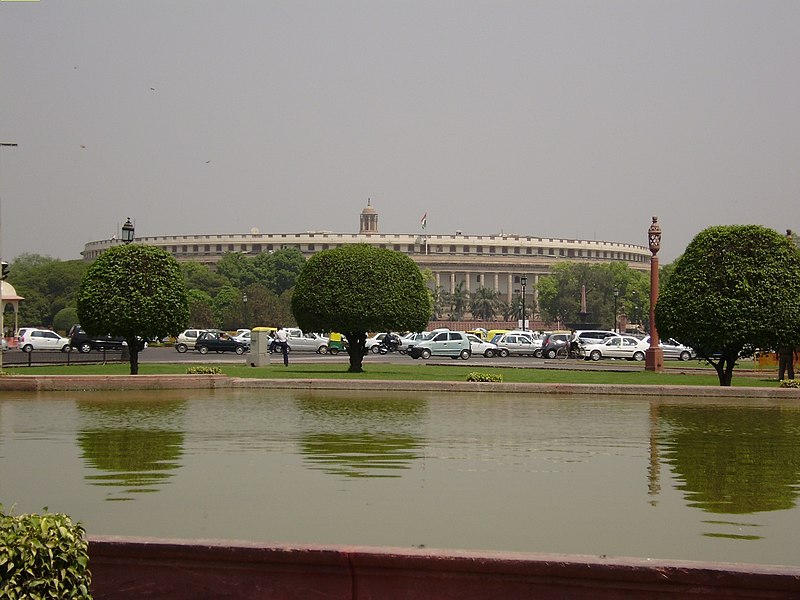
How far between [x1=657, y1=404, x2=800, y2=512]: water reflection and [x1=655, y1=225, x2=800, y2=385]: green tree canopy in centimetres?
464

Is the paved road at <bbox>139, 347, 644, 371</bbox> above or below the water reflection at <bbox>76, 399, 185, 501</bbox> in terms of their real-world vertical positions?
above

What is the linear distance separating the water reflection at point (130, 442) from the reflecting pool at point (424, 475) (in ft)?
0.13

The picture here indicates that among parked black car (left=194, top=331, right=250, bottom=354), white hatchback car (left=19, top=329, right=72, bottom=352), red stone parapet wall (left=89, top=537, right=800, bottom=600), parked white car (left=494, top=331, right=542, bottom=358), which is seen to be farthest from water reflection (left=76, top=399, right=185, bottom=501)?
white hatchback car (left=19, top=329, right=72, bottom=352)

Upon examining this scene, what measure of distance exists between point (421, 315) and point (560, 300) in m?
68.4

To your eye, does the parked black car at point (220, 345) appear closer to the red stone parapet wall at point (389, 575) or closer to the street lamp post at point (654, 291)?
the street lamp post at point (654, 291)

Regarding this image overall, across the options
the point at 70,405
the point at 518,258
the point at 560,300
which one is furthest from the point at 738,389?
the point at 518,258

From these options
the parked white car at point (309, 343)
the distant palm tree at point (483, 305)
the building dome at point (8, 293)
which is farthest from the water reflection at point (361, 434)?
the distant palm tree at point (483, 305)

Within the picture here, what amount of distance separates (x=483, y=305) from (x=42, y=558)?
113m

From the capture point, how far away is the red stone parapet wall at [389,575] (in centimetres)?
511

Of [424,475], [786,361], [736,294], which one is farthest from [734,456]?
[786,361]

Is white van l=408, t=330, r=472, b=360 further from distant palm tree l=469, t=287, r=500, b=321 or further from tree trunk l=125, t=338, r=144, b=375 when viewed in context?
distant palm tree l=469, t=287, r=500, b=321

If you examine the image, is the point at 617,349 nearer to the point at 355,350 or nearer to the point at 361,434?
the point at 355,350

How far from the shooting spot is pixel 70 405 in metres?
18.7

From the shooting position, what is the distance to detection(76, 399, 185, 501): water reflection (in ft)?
33.4
